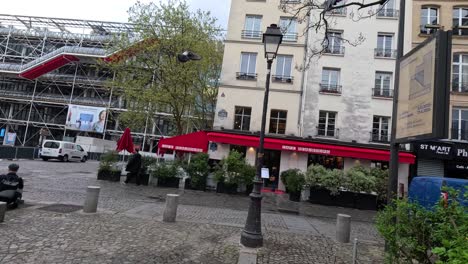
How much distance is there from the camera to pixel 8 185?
27.4ft

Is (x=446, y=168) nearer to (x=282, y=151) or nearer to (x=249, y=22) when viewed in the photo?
(x=282, y=151)

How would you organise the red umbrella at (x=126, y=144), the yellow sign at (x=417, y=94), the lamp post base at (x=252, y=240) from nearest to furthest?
1. the yellow sign at (x=417, y=94)
2. the lamp post base at (x=252, y=240)
3. the red umbrella at (x=126, y=144)

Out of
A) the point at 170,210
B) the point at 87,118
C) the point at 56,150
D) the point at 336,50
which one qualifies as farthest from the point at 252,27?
the point at 87,118

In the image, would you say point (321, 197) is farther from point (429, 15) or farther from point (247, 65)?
point (429, 15)

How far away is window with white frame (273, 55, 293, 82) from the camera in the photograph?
2144 cm

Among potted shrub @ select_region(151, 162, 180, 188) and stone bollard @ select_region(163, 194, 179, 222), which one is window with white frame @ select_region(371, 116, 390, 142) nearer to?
potted shrub @ select_region(151, 162, 180, 188)

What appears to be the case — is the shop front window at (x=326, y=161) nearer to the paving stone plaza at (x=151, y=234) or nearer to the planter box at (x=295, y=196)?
the planter box at (x=295, y=196)

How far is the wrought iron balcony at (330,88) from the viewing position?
21.1 metres

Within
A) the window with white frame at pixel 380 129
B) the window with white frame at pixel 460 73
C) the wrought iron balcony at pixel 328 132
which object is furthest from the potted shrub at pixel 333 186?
the window with white frame at pixel 460 73

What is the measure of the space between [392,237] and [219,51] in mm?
23019

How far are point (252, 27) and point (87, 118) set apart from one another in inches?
1035

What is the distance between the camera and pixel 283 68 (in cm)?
2166

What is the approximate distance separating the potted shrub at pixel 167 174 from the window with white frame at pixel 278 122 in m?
7.67

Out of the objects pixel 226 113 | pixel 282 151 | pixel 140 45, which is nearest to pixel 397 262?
pixel 282 151
